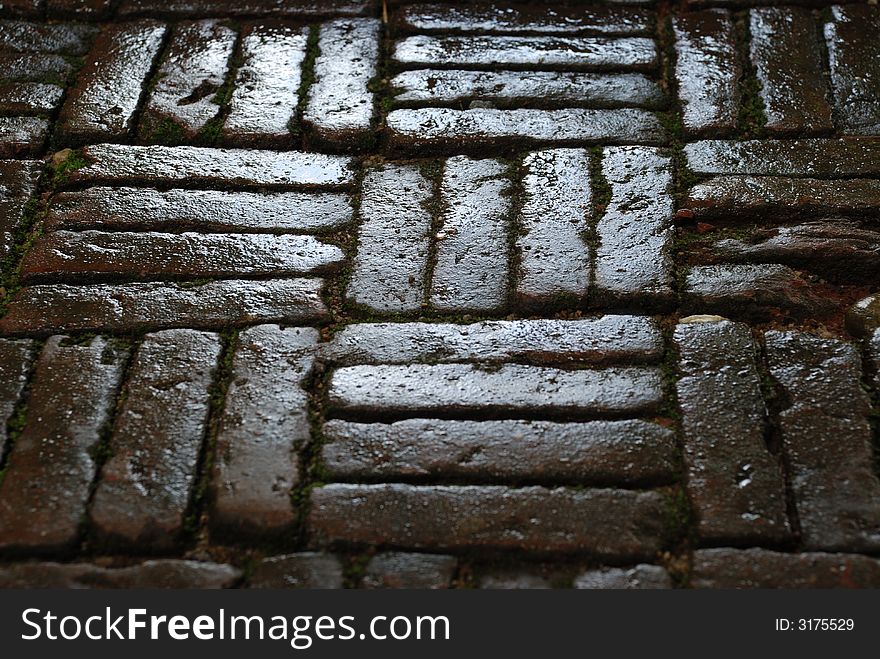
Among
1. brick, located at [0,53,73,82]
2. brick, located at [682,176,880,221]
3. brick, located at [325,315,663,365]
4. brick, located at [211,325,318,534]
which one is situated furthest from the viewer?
brick, located at [0,53,73,82]

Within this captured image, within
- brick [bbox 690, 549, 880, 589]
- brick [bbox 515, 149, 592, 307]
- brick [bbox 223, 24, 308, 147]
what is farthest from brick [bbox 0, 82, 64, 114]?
brick [bbox 690, 549, 880, 589]

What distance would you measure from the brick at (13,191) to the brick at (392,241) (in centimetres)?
84

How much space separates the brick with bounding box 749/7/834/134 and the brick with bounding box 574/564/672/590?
4.52 ft

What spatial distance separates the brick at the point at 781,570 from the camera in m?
1.80

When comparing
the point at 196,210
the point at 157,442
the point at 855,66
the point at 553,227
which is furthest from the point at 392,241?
the point at 855,66

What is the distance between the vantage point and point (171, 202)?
2.53 m

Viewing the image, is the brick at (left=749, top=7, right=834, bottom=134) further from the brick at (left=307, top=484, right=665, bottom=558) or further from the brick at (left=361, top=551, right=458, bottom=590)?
the brick at (left=361, top=551, right=458, bottom=590)

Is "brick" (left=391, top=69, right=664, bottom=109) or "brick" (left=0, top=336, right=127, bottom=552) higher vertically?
"brick" (left=391, top=69, right=664, bottom=109)

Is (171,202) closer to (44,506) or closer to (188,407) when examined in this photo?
(188,407)

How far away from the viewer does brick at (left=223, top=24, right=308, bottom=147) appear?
271cm

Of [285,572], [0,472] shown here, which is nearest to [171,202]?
[0,472]

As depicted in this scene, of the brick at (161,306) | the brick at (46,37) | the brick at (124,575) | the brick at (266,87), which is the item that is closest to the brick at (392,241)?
the brick at (161,306)

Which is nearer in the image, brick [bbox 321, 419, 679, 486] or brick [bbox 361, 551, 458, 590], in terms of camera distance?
brick [bbox 361, 551, 458, 590]

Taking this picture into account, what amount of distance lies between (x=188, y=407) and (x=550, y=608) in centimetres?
84
